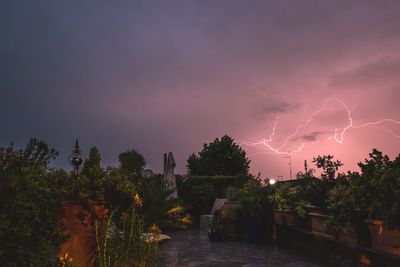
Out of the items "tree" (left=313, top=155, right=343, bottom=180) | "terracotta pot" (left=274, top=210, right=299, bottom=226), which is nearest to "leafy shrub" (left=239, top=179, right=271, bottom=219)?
"terracotta pot" (left=274, top=210, right=299, bottom=226)

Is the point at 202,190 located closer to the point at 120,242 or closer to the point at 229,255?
the point at 229,255

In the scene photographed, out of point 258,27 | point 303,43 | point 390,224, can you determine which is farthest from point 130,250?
point 303,43

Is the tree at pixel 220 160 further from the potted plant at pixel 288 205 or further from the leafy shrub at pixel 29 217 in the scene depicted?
the leafy shrub at pixel 29 217

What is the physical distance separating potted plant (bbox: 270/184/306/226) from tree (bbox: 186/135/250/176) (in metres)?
21.7

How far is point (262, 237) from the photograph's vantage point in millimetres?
8914

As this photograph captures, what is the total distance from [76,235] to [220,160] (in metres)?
27.4

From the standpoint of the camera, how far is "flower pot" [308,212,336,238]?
607cm

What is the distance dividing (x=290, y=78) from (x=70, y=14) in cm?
704

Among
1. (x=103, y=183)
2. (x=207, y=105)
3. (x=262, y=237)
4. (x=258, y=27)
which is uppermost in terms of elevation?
(x=258, y=27)

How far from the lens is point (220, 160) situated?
1209 inches

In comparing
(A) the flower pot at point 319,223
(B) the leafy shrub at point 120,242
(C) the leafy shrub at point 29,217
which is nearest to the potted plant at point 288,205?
(A) the flower pot at point 319,223

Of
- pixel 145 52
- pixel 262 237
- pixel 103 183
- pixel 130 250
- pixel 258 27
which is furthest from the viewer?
pixel 145 52

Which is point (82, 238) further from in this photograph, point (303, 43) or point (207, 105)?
point (207, 105)

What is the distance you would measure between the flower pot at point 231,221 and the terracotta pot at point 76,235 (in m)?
6.45
